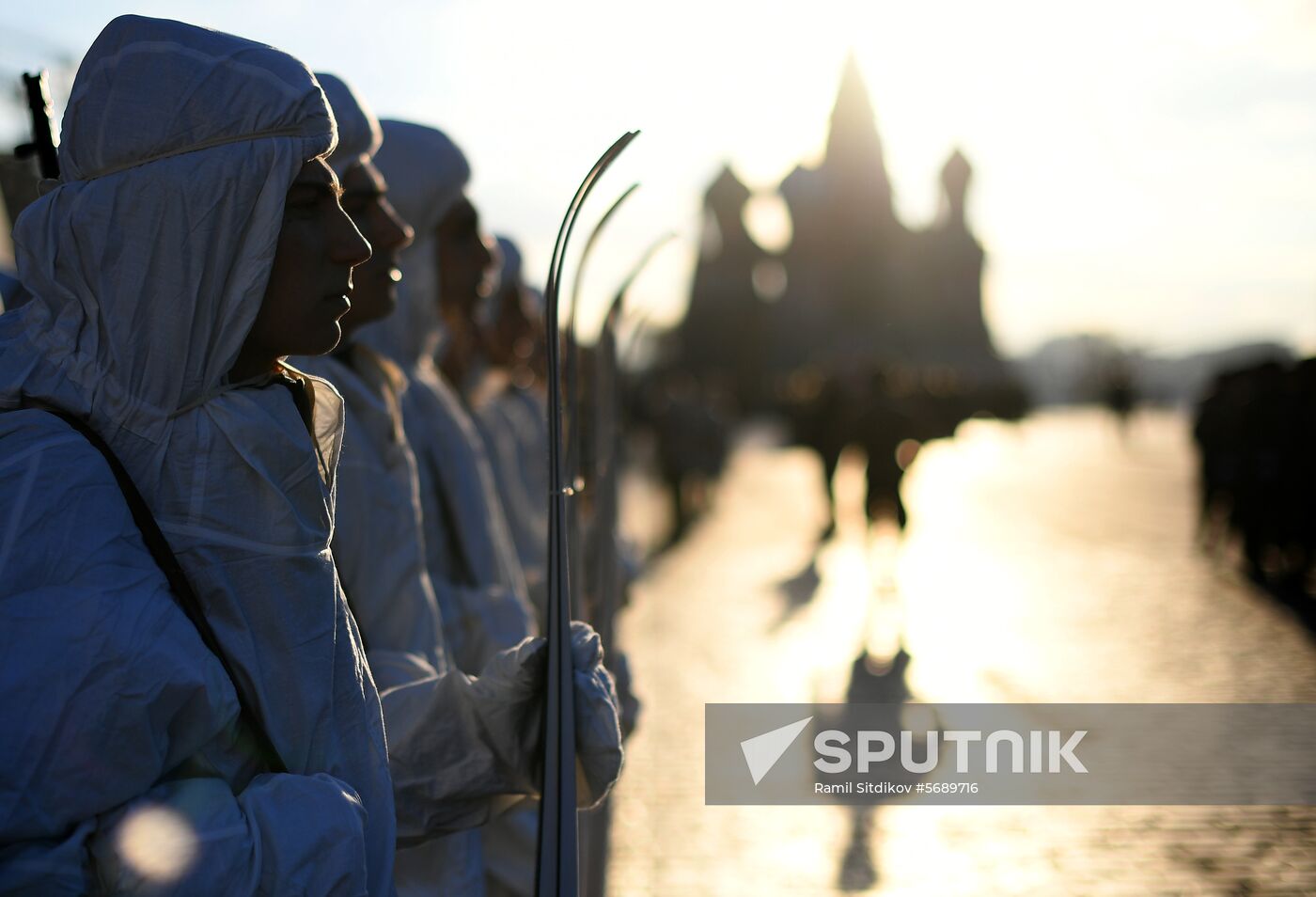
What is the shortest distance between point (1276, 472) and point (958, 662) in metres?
4.79

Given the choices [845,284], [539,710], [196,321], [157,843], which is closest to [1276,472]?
[539,710]

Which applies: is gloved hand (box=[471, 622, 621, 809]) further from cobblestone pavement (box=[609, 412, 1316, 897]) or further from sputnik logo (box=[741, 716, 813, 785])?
sputnik logo (box=[741, 716, 813, 785])

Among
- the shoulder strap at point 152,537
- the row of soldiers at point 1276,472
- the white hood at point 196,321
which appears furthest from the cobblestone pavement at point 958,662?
the shoulder strap at point 152,537

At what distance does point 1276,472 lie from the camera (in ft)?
39.1

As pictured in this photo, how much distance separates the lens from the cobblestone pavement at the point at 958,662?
4.97 metres

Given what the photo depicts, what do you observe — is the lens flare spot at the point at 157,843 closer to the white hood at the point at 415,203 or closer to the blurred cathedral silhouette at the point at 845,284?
the white hood at the point at 415,203

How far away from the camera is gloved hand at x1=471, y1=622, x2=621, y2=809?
199 centimetres

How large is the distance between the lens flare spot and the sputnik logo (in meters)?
5.17

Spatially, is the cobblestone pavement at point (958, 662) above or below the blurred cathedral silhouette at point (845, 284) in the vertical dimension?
below

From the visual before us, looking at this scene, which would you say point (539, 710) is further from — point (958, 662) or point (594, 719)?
point (958, 662)

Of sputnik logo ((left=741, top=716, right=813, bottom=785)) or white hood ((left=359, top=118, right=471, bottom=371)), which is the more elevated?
white hood ((left=359, top=118, right=471, bottom=371))

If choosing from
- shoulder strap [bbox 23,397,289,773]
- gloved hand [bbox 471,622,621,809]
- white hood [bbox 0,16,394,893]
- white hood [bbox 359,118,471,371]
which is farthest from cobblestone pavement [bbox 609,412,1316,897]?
shoulder strap [bbox 23,397,289,773]

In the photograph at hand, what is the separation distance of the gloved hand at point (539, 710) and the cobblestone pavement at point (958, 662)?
9.52 ft

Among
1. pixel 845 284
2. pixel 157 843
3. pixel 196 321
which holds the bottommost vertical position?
pixel 157 843
